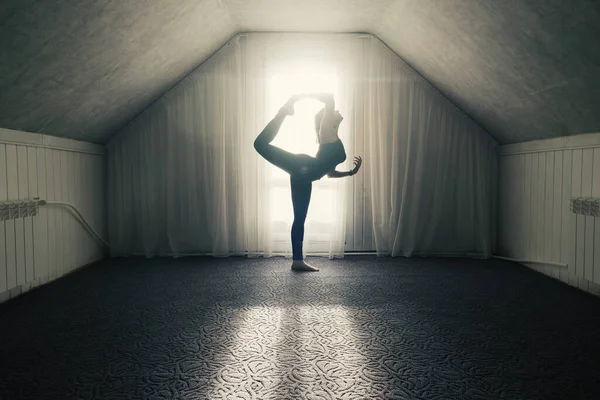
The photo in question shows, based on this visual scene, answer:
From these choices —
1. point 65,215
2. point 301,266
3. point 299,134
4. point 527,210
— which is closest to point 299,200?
point 301,266

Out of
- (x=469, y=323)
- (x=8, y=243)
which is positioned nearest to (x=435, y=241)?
(x=469, y=323)

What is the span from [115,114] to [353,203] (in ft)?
8.42

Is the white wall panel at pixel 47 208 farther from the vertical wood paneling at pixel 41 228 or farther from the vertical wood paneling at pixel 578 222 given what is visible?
the vertical wood paneling at pixel 578 222

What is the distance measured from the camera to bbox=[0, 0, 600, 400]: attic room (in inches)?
68.7

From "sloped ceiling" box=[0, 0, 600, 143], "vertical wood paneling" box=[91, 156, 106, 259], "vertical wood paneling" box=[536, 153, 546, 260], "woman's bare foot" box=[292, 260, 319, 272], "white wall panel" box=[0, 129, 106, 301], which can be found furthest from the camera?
"vertical wood paneling" box=[91, 156, 106, 259]

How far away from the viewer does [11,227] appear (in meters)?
2.57

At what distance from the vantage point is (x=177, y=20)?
301 cm

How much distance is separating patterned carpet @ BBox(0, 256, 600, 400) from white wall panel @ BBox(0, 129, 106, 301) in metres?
0.21

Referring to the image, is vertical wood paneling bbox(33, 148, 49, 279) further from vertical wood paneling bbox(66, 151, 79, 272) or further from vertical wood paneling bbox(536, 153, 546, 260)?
vertical wood paneling bbox(536, 153, 546, 260)

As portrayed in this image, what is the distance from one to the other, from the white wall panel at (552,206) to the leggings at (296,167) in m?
1.87

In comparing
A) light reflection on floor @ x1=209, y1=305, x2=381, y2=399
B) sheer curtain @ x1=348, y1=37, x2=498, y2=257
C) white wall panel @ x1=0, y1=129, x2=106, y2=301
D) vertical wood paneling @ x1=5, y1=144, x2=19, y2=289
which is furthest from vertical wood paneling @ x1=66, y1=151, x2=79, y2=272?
sheer curtain @ x1=348, y1=37, x2=498, y2=257

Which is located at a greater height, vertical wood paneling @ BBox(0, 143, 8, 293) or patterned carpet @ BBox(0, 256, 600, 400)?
vertical wood paneling @ BBox(0, 143, 8, 293)

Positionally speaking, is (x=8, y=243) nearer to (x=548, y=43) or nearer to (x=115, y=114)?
(x=115, y=114)

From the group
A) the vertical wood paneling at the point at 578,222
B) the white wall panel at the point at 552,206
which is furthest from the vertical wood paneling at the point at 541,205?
the vertical wood paneling at the point at 578,222
